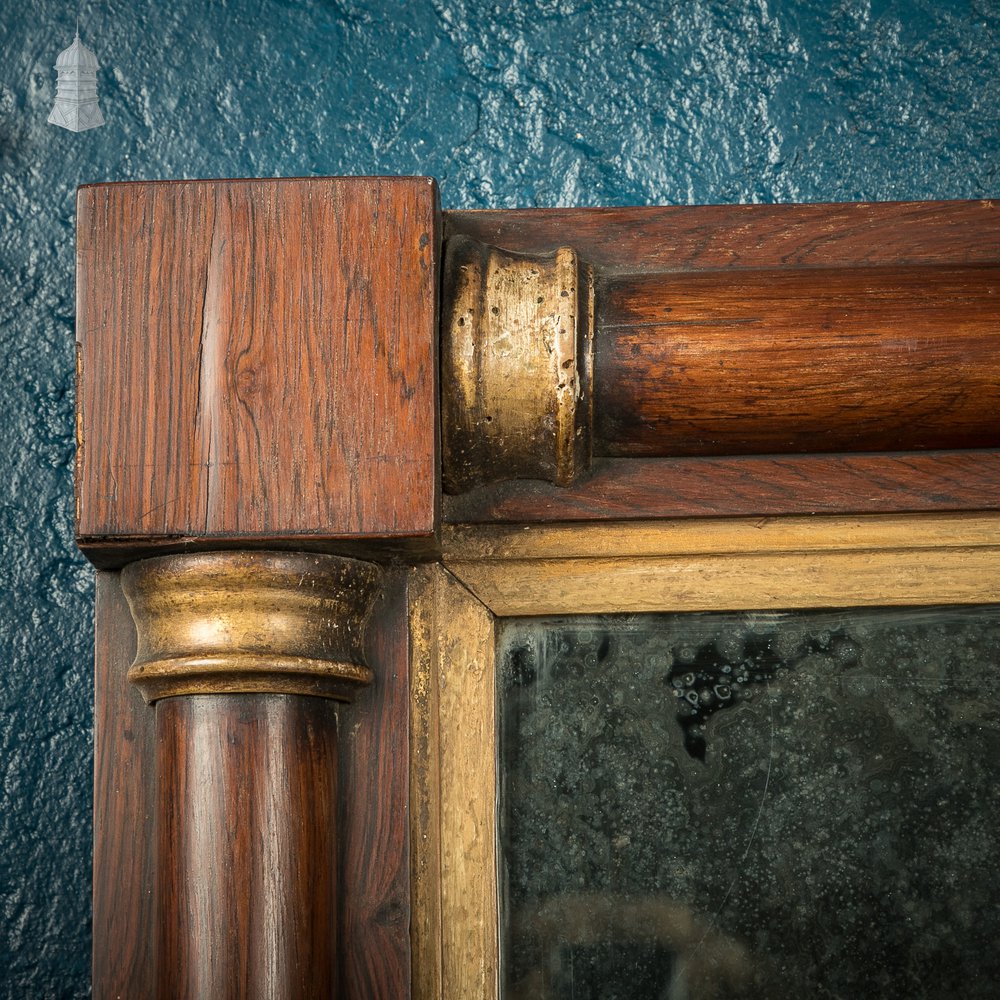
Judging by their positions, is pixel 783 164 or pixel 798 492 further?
pixel 783 164

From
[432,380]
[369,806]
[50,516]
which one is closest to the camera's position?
[432,380]

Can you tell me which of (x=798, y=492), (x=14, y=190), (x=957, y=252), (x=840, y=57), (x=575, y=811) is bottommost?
(x=575, y=811)

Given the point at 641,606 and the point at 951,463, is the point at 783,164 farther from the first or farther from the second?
the point at 641,606

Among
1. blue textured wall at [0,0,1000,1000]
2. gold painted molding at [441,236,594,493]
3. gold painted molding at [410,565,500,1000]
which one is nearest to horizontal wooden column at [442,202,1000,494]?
gold painted molding at [441,236,594,493]

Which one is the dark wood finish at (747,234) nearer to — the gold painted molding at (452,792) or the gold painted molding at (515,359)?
the gold painted molding at (515,359)

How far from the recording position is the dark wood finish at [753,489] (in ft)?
3.78

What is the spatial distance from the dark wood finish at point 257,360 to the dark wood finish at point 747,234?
0.19 m

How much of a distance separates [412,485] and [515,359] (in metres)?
0.17

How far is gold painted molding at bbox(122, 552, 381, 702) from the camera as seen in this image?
98 cm

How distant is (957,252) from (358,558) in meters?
0.74

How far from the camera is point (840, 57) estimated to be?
136 centimetres

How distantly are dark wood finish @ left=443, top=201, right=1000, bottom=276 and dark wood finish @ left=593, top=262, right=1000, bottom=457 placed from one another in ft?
0.28

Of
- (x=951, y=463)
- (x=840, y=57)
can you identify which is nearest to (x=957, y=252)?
(x=951, y=463)

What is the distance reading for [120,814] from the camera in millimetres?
1082
